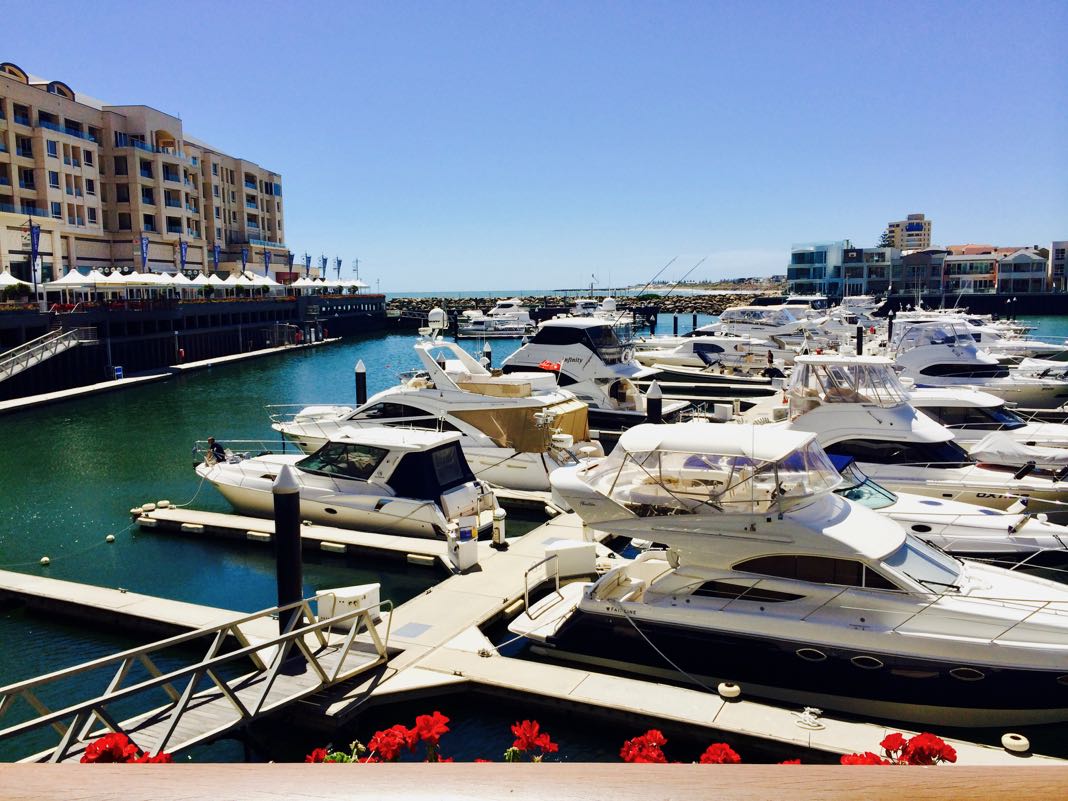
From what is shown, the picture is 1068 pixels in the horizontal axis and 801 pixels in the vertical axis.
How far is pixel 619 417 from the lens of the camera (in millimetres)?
27766

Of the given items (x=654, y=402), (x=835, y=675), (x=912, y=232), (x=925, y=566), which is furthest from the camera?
(x=912, y=232)

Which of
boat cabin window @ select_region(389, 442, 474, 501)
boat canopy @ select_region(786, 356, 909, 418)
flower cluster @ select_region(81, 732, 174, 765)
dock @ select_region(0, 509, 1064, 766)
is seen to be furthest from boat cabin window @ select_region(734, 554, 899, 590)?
boat canopy @ select_region(786, 356, 909, 418)

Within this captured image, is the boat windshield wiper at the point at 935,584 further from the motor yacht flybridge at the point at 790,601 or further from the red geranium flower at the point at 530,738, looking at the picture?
the red geranium flower at the point at 530,738

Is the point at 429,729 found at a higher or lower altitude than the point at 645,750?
lower

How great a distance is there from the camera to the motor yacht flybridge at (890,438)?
17.1 metres

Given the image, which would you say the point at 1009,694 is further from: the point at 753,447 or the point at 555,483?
the point at 555,483

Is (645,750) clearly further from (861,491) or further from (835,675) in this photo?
(861,491)

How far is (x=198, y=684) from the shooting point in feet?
→ 35.2

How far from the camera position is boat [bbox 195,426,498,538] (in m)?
17.6

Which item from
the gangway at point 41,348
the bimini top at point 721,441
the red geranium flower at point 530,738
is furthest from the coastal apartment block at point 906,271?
the red geranium flower at point 530,738

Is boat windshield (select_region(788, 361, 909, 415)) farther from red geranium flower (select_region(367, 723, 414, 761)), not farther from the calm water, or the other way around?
red geranium flower (select_region(367, 723, 414, 761))

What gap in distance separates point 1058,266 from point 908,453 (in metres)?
113

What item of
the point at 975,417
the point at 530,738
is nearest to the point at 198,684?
the point at 530,738

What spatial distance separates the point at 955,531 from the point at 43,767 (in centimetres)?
1533
